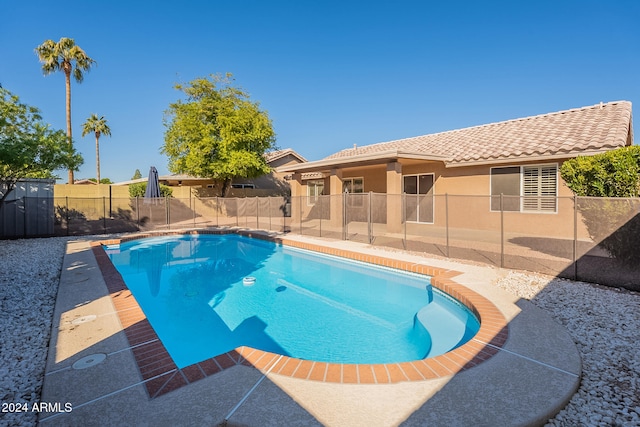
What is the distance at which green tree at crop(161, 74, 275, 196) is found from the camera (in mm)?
18703

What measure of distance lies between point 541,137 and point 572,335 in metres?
9.48

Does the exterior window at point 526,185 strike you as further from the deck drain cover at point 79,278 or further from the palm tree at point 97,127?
the palm tree at point 97,127

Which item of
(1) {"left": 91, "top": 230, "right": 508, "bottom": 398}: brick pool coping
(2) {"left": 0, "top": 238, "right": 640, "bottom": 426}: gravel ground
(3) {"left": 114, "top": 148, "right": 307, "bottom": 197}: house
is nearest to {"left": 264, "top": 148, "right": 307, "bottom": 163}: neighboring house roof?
(3) {"left": 114, "top": 148, "right": 307, "bottom": 197}: house

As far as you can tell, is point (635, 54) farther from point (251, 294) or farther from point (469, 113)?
point (251, 294)

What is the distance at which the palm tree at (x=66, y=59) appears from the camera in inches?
884

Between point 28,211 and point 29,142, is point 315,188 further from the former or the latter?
point 28,211

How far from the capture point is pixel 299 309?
595 centimetres

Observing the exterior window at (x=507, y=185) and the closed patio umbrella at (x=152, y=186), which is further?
the closed patio umbrella at (x=152, y=186)

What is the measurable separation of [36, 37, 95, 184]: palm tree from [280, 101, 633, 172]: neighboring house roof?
20.9 m

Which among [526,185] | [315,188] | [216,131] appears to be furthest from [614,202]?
[216,131]

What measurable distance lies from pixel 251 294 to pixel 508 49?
1608 cm

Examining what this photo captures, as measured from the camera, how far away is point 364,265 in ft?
27.4

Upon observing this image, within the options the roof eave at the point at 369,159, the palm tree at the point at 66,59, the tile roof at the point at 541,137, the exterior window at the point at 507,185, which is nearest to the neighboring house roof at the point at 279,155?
the roof eave at the point at 369,159

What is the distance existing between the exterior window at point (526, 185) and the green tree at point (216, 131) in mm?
13080
